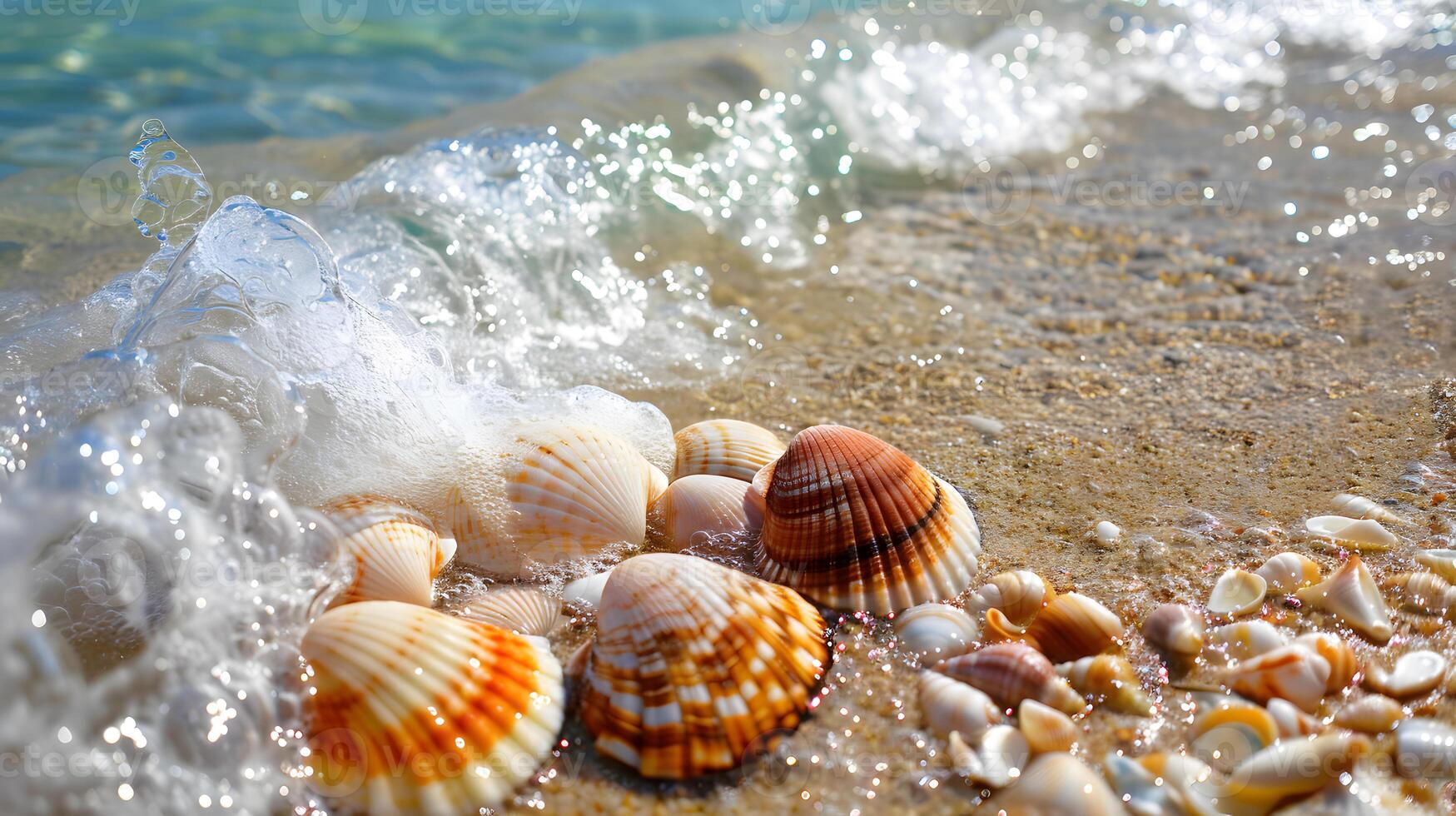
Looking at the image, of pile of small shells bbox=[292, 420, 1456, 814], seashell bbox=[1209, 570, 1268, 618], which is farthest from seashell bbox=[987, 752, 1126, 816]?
seashell bbox=[1209, 570, 1268, 618]

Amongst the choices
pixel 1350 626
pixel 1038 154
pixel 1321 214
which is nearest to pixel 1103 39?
pixel 1038 154

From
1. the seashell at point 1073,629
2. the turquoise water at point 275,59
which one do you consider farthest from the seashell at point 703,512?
the turquoise water at point 275,59

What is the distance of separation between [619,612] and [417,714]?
40 cm

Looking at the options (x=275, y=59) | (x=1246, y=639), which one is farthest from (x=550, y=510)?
(x=275, y=59)

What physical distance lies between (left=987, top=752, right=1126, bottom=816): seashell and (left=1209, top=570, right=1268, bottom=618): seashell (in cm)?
63

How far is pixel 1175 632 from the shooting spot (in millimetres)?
1963

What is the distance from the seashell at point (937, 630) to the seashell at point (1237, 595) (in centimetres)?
55

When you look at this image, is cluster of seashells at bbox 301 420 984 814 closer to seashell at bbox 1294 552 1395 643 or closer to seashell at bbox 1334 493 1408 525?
seashell at bbox 1294 552 1395 643

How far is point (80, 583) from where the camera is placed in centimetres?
216

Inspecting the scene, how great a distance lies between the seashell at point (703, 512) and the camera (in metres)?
2.37

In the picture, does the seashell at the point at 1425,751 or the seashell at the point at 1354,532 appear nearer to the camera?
the seashell at the point at 1425,751

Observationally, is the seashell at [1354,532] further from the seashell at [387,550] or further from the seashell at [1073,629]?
the seashell at [387,550]

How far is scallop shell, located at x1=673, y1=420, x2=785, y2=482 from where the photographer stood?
2.61 meters

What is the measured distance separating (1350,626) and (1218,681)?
0.36 m
